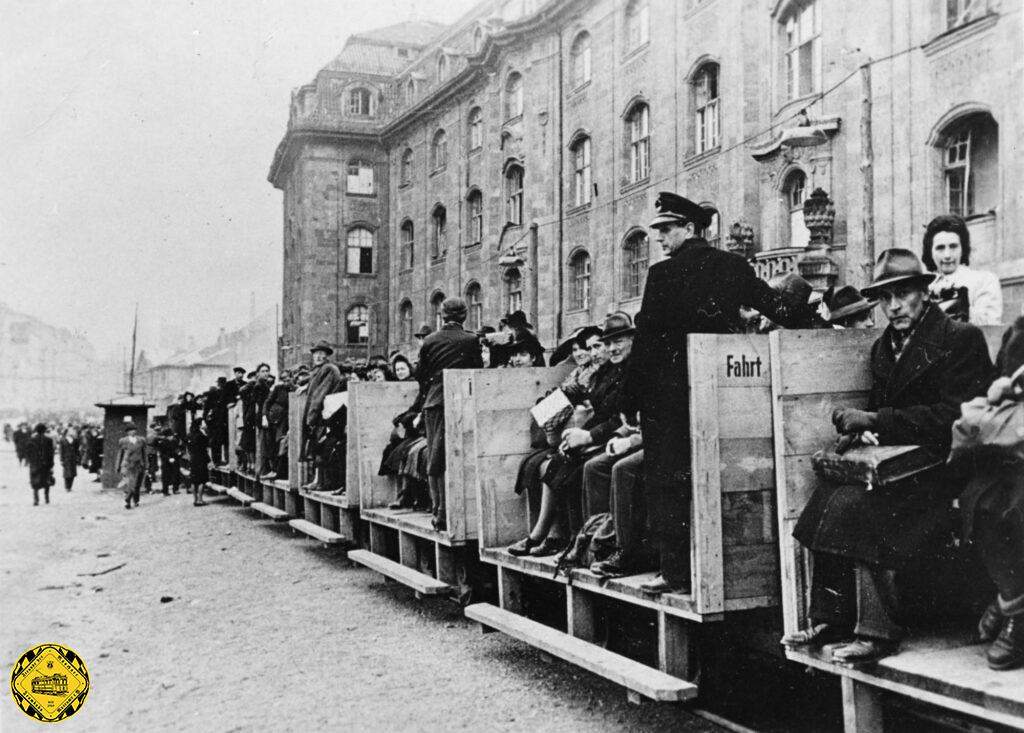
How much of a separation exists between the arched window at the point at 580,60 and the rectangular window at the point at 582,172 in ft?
5.95

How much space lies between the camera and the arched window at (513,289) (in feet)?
108

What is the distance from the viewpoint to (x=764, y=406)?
480 centimetres

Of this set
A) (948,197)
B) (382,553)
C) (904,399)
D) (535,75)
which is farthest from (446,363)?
(535,75)

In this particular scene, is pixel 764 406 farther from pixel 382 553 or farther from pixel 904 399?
pixel 382 553

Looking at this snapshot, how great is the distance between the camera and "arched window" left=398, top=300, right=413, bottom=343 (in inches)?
1700

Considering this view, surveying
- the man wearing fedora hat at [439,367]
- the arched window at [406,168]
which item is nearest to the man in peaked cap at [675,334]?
the man wearing fedora hat at [439,367]

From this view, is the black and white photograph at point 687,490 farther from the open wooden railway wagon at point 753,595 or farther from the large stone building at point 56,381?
the large stone building at point 56,381

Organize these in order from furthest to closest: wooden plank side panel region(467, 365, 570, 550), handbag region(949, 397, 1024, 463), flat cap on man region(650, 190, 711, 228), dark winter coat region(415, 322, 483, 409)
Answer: dark winter coat region(415, 322, 483, 409) < wooden plank side panel region(467, 365, 570, 550) < flat cap on man region(650, 190, 711, 228) < handbag region(949, 397, 1024, 463)

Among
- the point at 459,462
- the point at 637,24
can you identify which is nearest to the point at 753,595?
the point at 459,462

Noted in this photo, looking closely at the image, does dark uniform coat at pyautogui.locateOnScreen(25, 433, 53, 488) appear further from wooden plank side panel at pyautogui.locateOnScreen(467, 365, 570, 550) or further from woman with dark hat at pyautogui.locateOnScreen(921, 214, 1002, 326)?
woman with dark hat at pyautogui.locateOnScreen(921, 214, 1002, 326)

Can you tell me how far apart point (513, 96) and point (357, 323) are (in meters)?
15.9

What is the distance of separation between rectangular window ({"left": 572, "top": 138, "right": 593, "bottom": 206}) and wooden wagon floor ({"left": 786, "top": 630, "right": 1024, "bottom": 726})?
25076 mm

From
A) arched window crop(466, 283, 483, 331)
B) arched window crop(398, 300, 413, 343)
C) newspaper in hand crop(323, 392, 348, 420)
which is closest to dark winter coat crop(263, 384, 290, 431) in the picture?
newspaper in hand crop(323, 392, 348, 420)

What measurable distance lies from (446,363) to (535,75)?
24.2 metres
